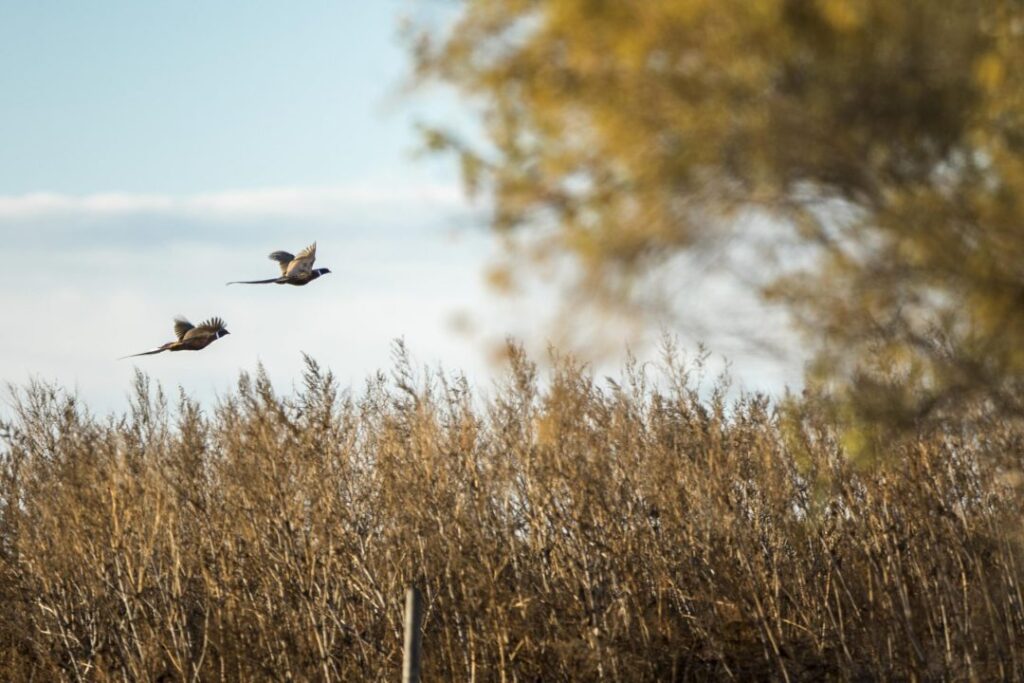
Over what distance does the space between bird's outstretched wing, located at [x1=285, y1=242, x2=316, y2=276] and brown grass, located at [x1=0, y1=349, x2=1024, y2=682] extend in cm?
179

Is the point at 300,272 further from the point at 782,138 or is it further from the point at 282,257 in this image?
the point at 782,138

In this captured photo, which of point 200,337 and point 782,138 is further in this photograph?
point 200,337

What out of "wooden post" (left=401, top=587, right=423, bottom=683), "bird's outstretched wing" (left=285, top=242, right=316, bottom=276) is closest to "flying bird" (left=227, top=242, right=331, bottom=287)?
"bird's outstretched wing" (left=285, top=242, right=316, bottom=276)

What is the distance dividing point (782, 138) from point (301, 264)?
388 inches

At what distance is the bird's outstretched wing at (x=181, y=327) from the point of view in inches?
694

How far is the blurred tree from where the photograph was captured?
682 cm

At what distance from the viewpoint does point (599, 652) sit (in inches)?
660

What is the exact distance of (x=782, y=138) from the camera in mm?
6934

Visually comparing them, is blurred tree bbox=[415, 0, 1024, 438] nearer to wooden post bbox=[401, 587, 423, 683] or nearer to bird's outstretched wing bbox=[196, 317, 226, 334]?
wooden post bbox=[401, 587, 423, 683]

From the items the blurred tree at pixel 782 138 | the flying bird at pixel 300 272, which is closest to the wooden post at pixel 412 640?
the blurred tree at pixel 782 138

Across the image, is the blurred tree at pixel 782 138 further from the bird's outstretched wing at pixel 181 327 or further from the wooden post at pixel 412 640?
the bird's outstretched wing at pixel 181 327

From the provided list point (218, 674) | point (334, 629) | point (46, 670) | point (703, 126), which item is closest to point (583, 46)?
point (703, 126)

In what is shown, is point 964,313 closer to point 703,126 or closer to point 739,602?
point 703,126

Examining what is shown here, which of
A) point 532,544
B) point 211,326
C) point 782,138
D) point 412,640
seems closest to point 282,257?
point 211,326
